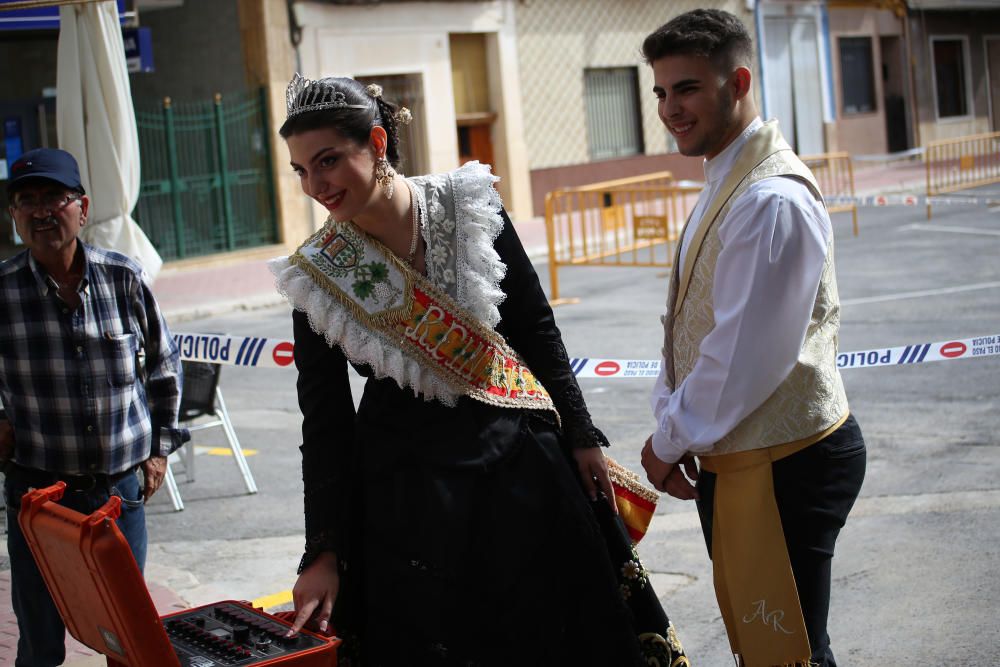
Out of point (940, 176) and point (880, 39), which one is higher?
point (880, 39)

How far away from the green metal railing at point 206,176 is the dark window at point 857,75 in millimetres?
17554

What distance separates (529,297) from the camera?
10.3 feet

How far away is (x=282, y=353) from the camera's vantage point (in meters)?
6.40

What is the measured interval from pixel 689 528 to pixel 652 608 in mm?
2812

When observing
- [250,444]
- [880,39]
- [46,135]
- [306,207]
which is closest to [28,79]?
[46,135]

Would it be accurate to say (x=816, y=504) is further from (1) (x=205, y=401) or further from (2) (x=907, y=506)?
(1) (x=205, y=401)

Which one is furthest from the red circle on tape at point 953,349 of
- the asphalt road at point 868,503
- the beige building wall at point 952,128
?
the beige building wall at point 952,128

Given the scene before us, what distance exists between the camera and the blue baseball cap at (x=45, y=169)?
11.8 feet

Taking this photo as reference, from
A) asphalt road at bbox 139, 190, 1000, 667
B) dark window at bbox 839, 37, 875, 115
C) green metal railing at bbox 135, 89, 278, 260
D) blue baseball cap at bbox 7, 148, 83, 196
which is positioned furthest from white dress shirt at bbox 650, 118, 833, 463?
dark window at bbox 839, 37, 875, 115

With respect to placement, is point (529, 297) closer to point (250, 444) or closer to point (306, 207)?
point (250, 444)

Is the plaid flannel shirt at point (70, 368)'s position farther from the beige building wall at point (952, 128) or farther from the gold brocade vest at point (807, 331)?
the beige building wall at point (952, 128)

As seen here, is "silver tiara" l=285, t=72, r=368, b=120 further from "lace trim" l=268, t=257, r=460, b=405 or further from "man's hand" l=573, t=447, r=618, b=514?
"man's hand" l=573, t=447, r=618, b=514

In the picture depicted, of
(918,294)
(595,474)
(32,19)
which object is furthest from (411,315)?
(32,19)

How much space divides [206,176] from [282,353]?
13.6 m
